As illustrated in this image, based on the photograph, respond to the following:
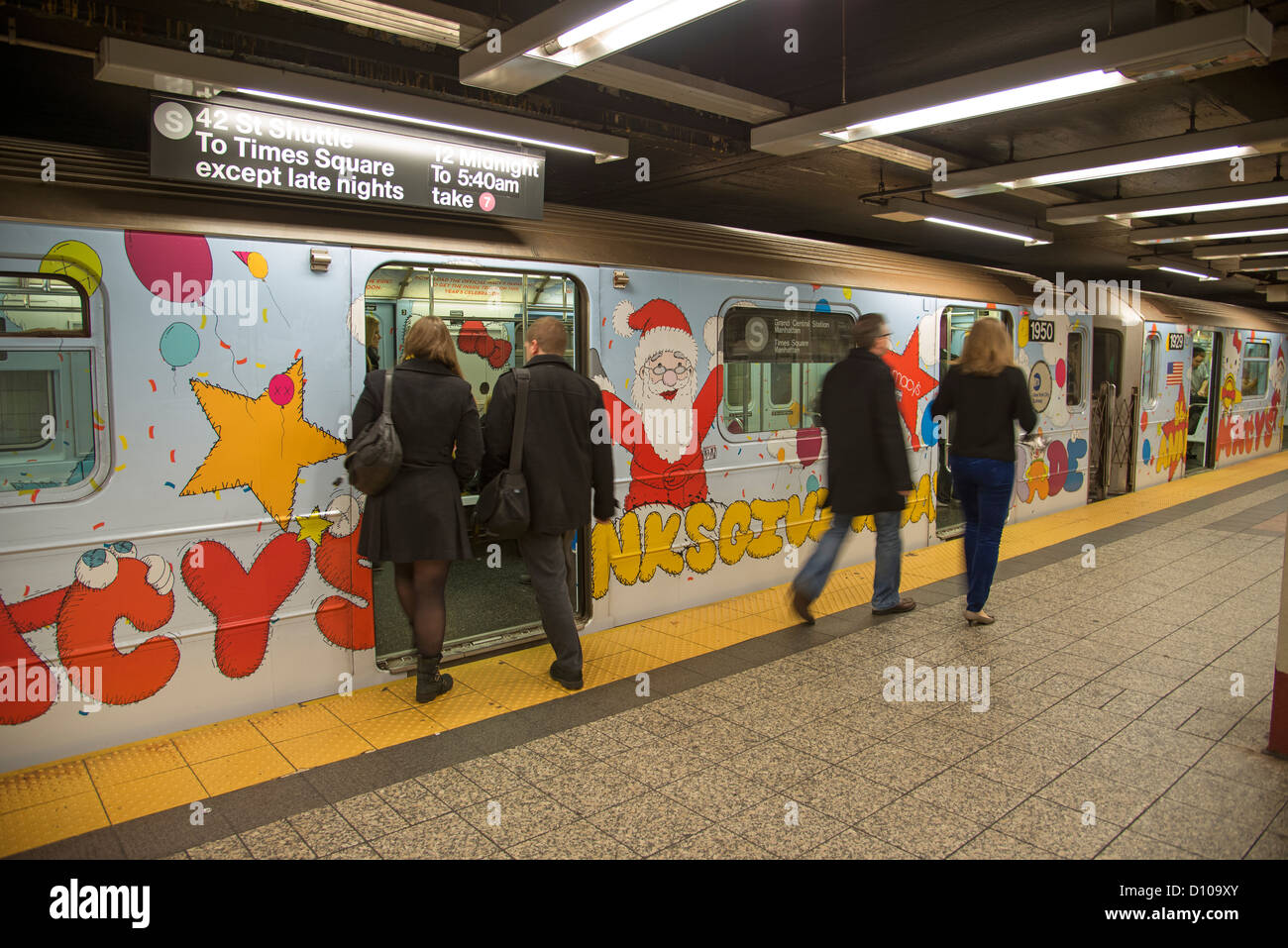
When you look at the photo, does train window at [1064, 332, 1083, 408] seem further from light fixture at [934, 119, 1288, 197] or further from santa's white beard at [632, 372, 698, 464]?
santa's white beard at [632, 372, 698, 464]

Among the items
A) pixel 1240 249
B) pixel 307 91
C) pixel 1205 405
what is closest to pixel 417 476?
pixel 307 91

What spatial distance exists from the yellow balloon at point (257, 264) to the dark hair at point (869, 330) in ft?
10.7

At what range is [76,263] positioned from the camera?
10.7ft

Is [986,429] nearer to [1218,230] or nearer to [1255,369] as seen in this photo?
[1218,230]

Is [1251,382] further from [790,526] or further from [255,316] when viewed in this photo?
[255,316]

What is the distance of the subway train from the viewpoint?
3301 mm

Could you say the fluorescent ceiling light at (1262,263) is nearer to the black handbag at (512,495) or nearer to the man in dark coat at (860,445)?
the man in dark coat at (860,445)

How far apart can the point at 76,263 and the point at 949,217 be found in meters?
6.03

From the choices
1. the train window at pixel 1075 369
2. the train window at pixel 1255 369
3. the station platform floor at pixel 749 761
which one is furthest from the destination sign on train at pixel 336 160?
the train window at pixel 1255 369

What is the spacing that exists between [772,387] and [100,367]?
424 cm

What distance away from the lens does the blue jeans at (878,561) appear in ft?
16.6

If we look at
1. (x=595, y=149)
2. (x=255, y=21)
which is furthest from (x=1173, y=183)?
(x=255, y=21)

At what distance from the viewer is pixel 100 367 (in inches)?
132
